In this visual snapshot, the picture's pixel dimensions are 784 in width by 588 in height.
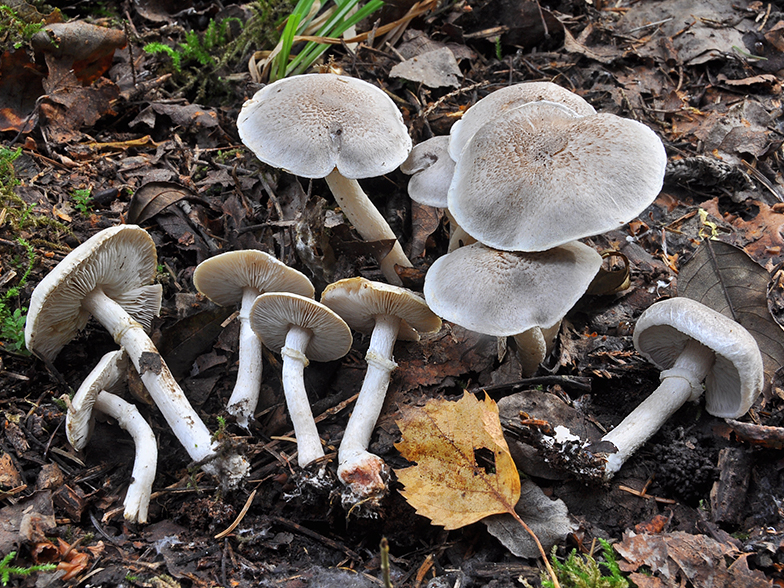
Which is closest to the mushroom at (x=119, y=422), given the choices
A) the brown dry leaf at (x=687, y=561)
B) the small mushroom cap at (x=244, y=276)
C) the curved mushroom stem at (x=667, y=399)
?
the small mushroom cap at (x=244, y=276)

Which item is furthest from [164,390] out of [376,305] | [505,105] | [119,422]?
[505,105]

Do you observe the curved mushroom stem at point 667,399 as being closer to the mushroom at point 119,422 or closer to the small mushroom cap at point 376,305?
the small mushroom cap at point 376,305

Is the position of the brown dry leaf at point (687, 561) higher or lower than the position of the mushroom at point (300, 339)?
lower

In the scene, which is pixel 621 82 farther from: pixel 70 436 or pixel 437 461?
pixel 70 436

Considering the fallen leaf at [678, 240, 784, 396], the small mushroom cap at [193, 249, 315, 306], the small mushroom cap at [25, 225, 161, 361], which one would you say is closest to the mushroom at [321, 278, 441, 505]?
the small mushroom cap at [193, 249, 315, 306]

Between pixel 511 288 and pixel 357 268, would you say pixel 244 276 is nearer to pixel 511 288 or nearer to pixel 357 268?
pixel 357 268

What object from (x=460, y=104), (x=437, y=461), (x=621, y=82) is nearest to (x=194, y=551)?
(x=437, y=461)
